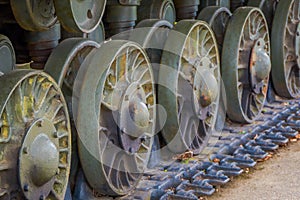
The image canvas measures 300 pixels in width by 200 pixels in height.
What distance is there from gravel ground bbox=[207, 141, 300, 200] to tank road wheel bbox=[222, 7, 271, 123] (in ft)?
1.85

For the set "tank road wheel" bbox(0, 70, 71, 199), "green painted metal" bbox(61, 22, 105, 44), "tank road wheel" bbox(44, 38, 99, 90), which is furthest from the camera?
"green painted metal" bbox(61, 22, 105, 44)

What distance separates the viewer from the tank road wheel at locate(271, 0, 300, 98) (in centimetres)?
623

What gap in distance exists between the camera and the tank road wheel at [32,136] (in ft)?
10.4

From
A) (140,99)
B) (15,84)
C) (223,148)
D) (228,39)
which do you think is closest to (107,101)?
(140,99)

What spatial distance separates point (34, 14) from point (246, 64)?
8.11 ft

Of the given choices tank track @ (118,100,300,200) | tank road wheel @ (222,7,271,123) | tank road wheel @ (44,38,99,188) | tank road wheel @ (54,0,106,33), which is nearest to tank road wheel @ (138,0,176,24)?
tank road wheel @ (222,7,271,123)

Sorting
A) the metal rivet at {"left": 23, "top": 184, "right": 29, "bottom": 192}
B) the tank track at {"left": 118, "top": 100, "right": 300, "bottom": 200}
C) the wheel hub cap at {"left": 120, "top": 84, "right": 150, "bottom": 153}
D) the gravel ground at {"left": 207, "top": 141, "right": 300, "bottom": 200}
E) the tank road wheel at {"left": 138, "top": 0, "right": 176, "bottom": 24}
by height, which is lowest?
the gravel ground at {"left": 207, "top": 141, "right": 300, "bottom": 200}

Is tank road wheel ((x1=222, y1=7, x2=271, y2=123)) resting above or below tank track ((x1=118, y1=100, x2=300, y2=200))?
above

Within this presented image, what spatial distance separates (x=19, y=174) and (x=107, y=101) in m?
0.85

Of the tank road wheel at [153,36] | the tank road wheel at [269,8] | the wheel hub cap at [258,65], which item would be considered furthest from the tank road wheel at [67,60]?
the tank road wheel at [269,8]

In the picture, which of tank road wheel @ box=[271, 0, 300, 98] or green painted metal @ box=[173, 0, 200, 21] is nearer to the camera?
green painted metal @ box=[173, 0, 200, 21]

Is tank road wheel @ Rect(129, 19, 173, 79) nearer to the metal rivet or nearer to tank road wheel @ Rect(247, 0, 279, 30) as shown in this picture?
the metal rivet

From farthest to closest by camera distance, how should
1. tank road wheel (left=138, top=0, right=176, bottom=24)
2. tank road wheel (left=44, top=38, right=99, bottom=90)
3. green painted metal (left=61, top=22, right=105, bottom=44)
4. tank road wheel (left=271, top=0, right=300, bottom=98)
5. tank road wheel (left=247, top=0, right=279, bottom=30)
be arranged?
tank road wheel (left=247, top=0, right=279, bottom=30) → tank road wheel (left=271, top=0, right=300, bottom=98) → tank road wheel (left=138, top=0, right=176, bottom=24) → green painted metal (left=61, top=22, right=105, bottom=44) → tank road wheel (left=44, top=38, right=99, bottom=90)

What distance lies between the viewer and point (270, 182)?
15.3 feet
